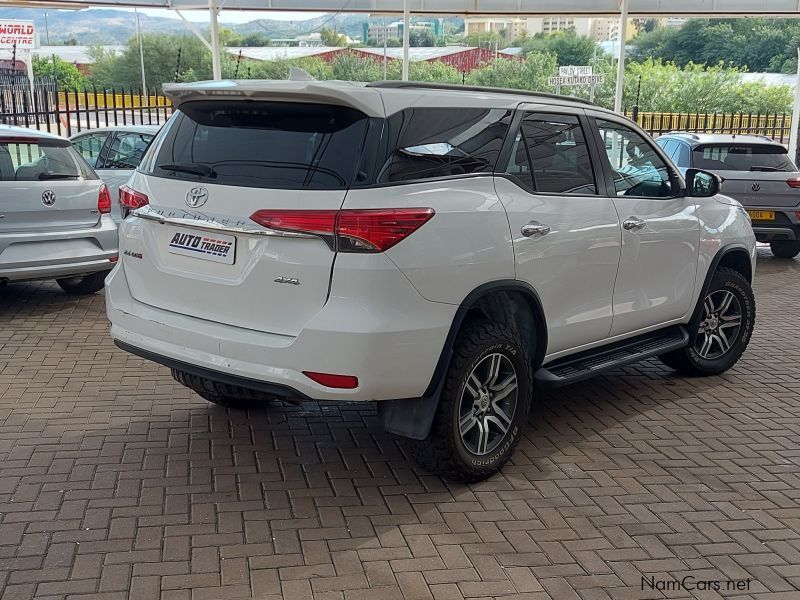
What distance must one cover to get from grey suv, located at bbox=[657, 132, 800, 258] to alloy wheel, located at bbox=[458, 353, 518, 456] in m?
7.82

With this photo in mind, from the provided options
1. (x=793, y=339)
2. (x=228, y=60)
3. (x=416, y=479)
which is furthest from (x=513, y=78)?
(x=416, y=479)

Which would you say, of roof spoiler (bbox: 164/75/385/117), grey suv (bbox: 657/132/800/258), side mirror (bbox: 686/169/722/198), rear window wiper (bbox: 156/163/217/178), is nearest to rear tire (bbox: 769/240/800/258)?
grey suv (bbox: 657/132/800/258)

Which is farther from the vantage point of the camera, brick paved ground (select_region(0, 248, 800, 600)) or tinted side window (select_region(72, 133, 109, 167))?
tinted side window (select_region(72, 133, 109, 167))

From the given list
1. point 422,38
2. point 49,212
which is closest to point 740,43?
point 422,38

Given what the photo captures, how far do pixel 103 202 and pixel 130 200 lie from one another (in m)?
3.94

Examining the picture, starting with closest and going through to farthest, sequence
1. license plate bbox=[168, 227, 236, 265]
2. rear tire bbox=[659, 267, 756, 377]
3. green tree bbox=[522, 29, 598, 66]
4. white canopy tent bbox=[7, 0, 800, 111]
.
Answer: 1. license plate bbox=[168, 227, 236, 265]
2. rear tire bbox=[659, 267, 756, 377]
3. white canopy tent bbox=[7, 0, 800, 111]
4. green tree bbox=[522, 29, 598, 66]

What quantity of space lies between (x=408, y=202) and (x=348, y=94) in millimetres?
551

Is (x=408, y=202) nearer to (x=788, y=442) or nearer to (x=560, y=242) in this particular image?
(x=560, y=242)

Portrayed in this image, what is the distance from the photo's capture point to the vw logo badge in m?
4.11

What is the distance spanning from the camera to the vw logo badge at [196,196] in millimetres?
4105

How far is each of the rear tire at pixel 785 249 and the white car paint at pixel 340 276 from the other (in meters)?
8.78

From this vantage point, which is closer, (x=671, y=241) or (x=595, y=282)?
(x=595, y=282)

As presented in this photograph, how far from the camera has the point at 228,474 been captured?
14.7 feet

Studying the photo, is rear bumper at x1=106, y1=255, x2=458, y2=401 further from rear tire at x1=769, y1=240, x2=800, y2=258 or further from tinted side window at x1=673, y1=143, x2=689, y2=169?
rear tire at x1=769, y1=240, x2=800, y2=258
